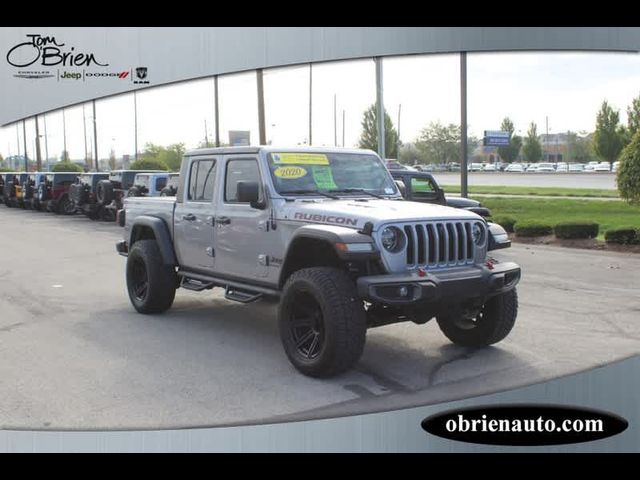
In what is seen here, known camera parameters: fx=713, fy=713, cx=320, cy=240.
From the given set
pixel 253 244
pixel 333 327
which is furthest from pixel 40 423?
pixel 253 244

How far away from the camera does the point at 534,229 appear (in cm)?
1576

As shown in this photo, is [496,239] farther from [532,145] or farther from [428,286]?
[532,145]

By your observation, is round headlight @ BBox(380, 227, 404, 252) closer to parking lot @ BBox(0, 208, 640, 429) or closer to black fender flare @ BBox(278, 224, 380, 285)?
black fender flare @ BBox(278, 224, 380, 285)

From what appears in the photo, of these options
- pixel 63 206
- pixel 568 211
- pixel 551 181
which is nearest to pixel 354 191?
pixel 568 211

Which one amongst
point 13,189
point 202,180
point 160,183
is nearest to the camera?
point 202,180

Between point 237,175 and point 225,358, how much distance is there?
1859mm

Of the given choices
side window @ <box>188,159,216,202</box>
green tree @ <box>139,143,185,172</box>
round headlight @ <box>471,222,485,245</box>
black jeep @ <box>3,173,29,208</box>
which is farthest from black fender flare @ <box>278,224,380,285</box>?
green tree @ <box>139,143,185,172</box>

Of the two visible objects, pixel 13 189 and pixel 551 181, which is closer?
pixel 13 189

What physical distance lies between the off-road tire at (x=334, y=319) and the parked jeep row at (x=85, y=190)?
1156 centimetres

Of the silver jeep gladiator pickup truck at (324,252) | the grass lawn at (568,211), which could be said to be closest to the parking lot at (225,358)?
the silver jeep gladiator pickup truck at (324,252)

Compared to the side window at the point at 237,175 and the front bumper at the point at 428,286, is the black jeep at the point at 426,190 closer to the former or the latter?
the side window at the point at 237,175

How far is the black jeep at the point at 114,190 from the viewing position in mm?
22953

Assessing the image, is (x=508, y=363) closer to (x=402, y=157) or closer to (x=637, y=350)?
(x=637, y=350)

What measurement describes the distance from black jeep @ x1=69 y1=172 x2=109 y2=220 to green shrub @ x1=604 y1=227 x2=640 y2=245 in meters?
16.2
